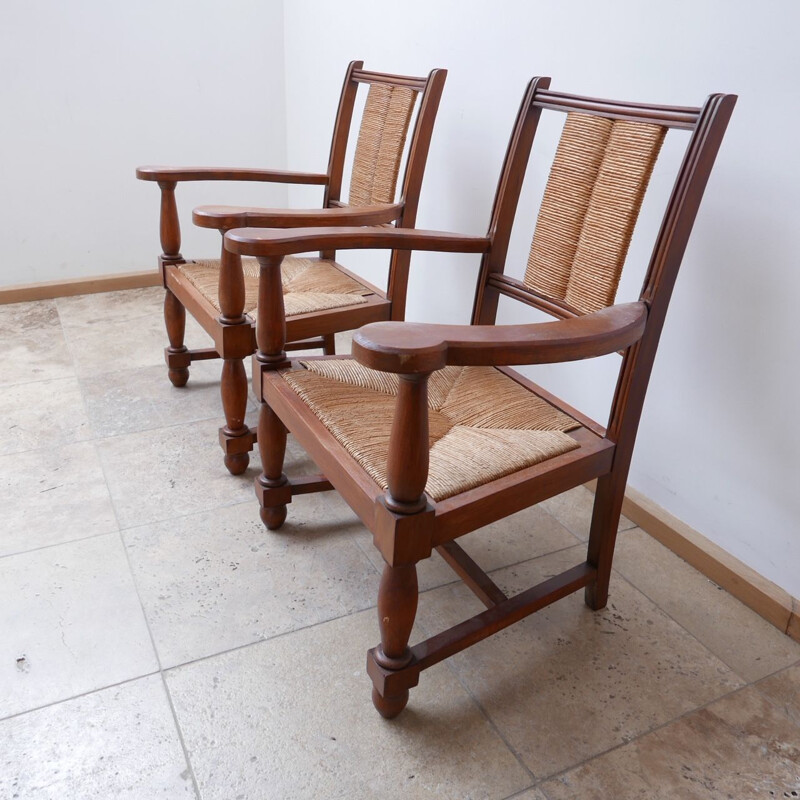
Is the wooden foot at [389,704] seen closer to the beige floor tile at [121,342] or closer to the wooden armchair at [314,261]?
the wooden armchair at [314,261]

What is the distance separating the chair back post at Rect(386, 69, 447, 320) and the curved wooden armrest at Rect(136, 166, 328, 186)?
439 millimetres

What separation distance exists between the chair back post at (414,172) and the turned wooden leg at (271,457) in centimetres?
46

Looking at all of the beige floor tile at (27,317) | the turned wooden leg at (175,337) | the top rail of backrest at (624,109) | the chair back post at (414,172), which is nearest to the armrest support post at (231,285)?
the chair back post at (414,172)

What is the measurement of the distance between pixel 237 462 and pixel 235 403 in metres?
0.16

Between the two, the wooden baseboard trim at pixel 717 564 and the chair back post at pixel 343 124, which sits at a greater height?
the chair back post at pixel 343 124

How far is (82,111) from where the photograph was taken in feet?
9.77

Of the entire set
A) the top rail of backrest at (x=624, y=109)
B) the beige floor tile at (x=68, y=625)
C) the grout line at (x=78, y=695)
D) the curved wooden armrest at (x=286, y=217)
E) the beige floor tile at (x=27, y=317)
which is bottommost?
the beige floor tile at (x=27, y=317)

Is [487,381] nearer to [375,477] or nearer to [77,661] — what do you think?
[375,477]

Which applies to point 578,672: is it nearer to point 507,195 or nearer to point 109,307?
point 507,195

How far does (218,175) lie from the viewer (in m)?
2.20

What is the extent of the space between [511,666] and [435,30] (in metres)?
1.77

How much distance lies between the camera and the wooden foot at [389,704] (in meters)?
1.25

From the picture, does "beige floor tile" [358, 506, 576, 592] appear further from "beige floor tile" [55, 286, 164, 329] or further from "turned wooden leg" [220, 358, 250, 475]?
"beige floor tile" [55, 286, 164, 329]

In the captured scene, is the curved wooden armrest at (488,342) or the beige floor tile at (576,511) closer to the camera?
the curved wooden armrest at (488,342)
